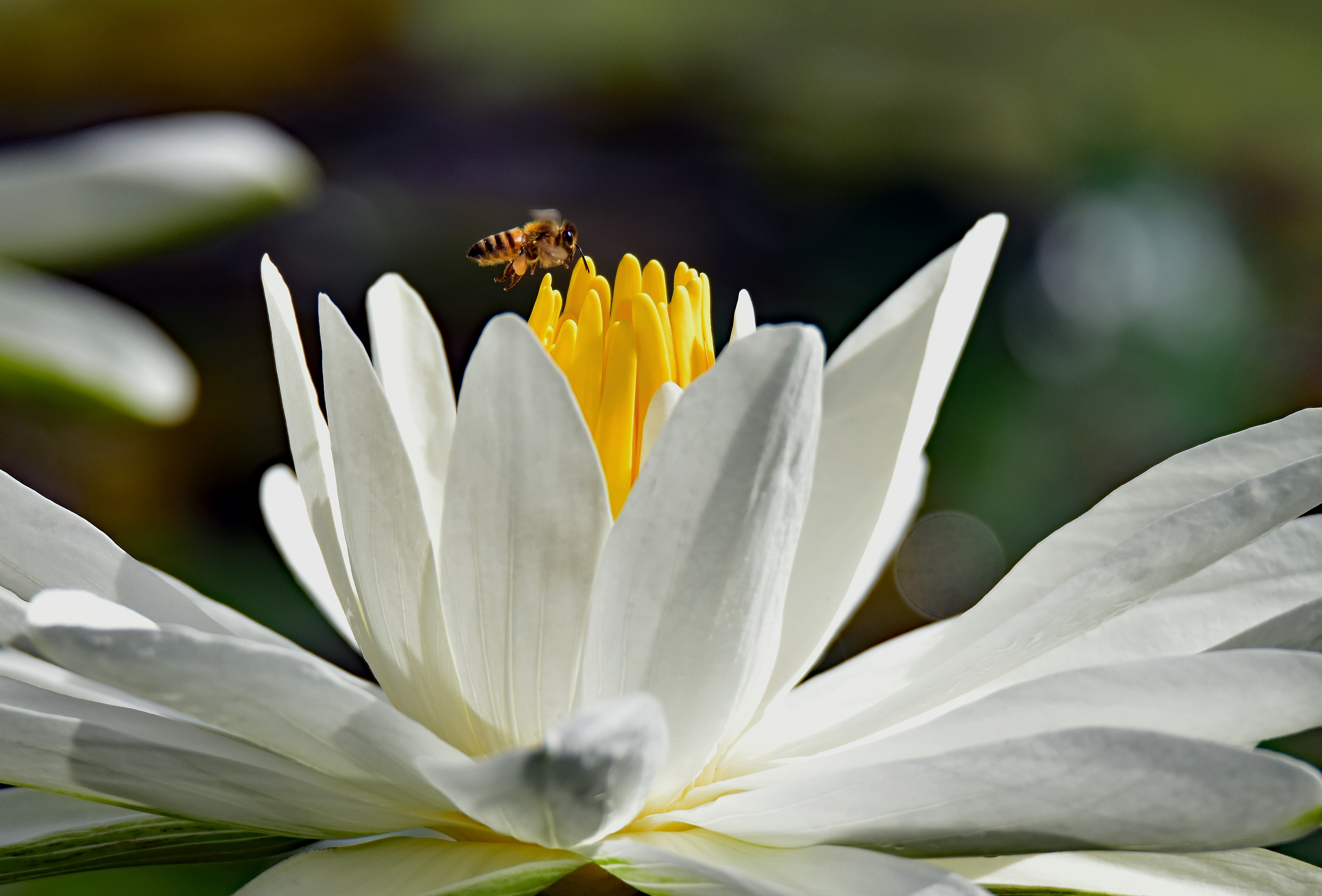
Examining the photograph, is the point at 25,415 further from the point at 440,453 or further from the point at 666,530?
the point at 666,530

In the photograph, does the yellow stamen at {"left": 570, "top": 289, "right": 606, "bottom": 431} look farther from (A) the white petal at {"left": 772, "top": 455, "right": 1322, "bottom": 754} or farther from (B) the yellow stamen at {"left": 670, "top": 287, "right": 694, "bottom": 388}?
(A) the white petal at {"left": 772, "top": 455, "right": 1322, "bottom": 754}

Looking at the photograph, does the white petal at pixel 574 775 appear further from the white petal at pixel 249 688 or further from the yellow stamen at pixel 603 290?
the yellow stamen at pixel 603 290

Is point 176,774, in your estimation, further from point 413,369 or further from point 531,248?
point 531,248

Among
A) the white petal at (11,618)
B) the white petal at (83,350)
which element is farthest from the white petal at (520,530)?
the white petal at (83,350)

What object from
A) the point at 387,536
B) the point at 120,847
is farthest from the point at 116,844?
the point at 387,536

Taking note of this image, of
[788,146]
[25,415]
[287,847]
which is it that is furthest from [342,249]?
[287,847]

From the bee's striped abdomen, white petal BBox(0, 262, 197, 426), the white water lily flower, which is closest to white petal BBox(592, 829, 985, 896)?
the white water lily flower
